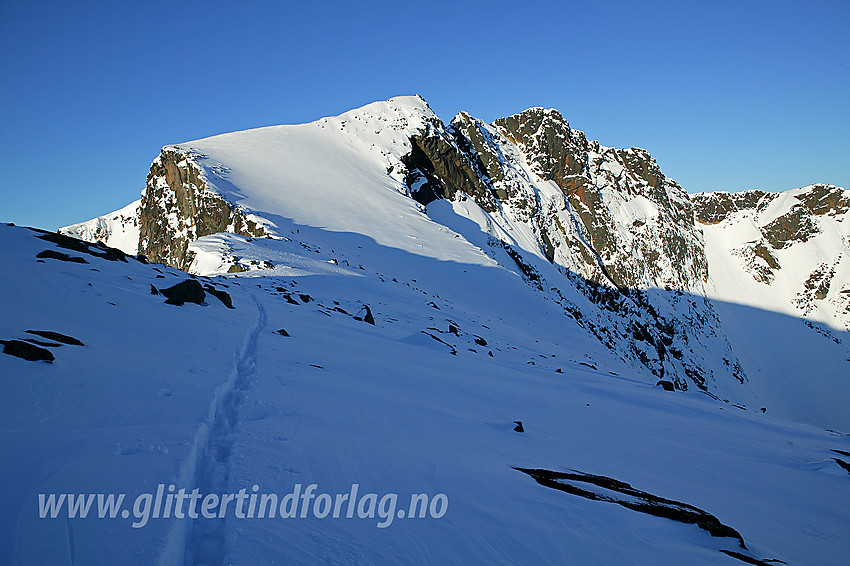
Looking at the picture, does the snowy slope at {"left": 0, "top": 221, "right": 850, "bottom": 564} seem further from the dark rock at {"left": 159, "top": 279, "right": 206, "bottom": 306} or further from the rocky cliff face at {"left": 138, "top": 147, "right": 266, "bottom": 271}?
the rocky cliff face at {"left": 138, "top": 147, "right": 266, "bottom": 271}

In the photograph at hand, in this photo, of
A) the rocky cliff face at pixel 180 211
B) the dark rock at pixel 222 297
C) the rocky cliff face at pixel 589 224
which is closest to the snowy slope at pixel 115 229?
the rocky cliff face at pixel 180 211

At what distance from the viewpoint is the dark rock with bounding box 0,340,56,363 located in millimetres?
4371

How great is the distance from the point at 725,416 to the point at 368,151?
48.6 m

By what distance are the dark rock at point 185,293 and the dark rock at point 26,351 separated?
512 cm

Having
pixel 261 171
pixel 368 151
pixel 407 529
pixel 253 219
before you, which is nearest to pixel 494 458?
pixel 407 529

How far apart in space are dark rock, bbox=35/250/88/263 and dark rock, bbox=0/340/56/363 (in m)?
7.01

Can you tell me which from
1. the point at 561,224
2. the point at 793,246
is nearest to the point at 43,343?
the point at 561,224

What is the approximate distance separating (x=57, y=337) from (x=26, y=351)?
1.03 m

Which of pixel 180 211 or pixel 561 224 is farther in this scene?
pixel 561 224

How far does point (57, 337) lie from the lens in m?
5.31

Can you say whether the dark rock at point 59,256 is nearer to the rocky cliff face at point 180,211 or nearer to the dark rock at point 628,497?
the dark rock at point 628,497

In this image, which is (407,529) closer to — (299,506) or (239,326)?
(299,506)

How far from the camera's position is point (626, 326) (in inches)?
2564

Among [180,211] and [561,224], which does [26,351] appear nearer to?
[180,211]
